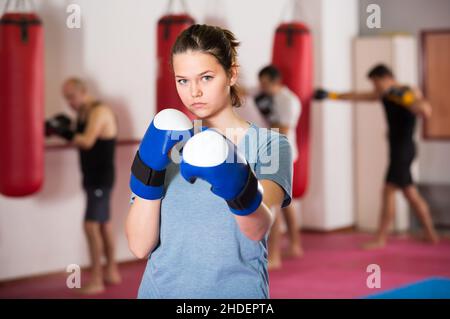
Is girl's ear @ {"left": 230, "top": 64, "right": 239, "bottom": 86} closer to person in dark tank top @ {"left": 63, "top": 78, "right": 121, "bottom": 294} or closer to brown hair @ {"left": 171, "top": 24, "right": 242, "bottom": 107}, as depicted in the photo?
brown hair @ {"left": 171, "top": 24, "right": 242, "bottom": 107}

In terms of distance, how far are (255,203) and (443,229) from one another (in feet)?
17.8

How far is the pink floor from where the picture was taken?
4.18 m

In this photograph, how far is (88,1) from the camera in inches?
186

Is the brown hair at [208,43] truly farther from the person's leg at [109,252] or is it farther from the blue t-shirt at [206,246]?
the person's leg at [109,252]

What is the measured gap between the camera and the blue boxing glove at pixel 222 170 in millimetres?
Result: 1151

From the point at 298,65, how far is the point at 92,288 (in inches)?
79.8

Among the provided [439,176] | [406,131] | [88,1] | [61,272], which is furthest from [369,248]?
[88,1]

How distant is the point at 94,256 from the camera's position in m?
4.26

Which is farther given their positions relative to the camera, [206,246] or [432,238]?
[432,238]

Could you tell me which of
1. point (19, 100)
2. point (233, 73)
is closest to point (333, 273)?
point (19, 100)

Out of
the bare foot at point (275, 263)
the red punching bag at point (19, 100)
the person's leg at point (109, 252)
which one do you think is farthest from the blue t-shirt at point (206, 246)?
the bare foot at point (275, 263)

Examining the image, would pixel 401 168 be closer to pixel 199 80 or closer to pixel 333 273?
pixel 333 273

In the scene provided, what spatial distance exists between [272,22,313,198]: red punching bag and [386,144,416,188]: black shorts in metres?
0.77

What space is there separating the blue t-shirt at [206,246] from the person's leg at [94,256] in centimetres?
293
